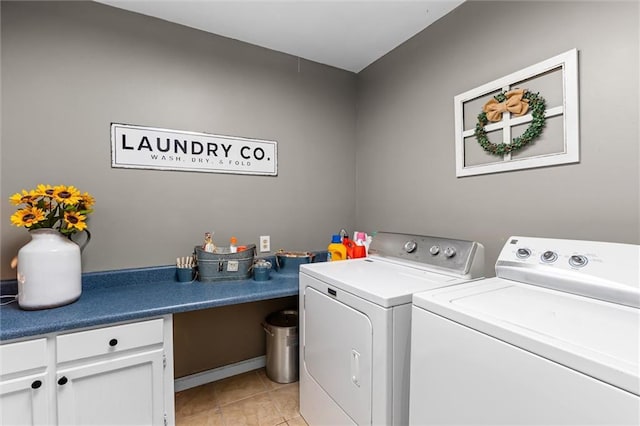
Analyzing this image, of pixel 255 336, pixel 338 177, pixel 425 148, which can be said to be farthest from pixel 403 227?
pixel 255 336

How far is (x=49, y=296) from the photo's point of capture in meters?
1.35

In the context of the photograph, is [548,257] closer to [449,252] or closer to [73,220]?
[449,252]

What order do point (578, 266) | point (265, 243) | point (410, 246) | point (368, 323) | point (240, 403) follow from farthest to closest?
point (265, 243) < point (240, 403) < point (410, 246) < point (368, 323) < point (578, 266)

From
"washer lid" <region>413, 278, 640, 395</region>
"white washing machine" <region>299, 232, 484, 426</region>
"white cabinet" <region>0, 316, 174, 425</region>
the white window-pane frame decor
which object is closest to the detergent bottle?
"white washing machine" <region>299, 232, 484, 426</region>

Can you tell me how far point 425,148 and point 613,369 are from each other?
62.5 inches

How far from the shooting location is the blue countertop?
1224mm

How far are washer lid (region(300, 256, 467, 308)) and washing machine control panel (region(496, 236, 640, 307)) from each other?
243 millimetres

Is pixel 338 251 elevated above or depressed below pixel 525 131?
below

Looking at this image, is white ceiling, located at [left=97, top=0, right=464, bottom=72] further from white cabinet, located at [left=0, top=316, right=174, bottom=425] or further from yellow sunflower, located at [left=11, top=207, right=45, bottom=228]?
white cabinet, located at [left=0, top=316, right=174, bottom=425]

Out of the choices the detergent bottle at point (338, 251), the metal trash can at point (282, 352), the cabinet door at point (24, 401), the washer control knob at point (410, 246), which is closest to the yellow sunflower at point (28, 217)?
the cabinet door at point (24, 401)

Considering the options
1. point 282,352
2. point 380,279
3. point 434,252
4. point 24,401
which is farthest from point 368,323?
point 24,401

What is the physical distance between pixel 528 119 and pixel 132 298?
218cm

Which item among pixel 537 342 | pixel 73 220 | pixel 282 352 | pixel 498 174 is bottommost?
pixel 282 352

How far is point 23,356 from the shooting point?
1.16m
